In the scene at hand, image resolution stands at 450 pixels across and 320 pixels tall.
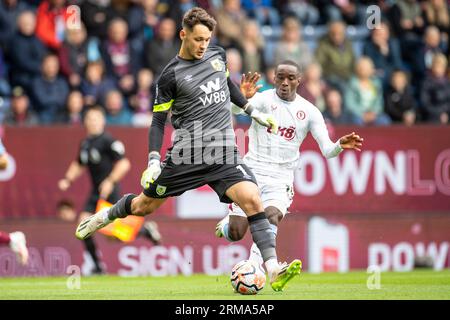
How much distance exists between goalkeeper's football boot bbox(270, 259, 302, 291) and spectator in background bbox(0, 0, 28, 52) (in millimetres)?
9791

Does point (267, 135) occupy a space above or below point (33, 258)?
above

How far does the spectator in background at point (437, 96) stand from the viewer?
66.4ft

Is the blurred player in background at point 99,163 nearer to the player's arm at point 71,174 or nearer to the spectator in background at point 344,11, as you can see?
the player's arm at point 71,174

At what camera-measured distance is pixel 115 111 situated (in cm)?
1878

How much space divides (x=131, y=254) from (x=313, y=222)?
296 cm

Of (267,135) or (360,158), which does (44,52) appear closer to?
(360,158)

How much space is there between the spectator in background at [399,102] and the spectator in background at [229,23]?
2.90 metres

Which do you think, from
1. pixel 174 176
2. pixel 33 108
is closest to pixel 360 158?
pixel 33 108

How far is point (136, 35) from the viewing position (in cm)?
2027

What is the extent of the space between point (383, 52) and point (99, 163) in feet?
21.4

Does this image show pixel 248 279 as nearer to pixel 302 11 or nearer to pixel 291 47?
pixel 291 47

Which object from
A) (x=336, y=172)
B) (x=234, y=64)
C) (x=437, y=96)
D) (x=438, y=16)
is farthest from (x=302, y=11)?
(x=336, y=172)

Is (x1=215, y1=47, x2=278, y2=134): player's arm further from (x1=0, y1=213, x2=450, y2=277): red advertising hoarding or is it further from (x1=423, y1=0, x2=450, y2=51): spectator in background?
(x1=423, y1=0, x2=450, y2=51): spectator in background

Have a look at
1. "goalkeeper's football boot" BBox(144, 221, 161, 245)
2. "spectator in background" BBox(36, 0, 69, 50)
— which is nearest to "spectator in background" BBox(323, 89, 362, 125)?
"goalkeeper's football boot" BBox(144, 221, 161, 245)
